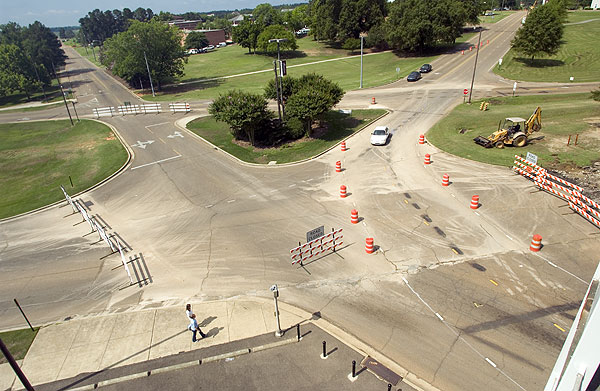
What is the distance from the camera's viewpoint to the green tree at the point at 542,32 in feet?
180

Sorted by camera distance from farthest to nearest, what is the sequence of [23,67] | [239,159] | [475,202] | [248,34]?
[248,34], [23,67], [239,159], [475,202]

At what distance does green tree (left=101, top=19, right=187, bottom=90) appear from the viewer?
6412cm

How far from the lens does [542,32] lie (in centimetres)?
5462

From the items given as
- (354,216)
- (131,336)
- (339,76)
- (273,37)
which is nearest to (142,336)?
(131,336)

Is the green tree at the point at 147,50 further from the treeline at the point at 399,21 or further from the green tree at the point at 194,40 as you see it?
the green tree at the point at 194,40

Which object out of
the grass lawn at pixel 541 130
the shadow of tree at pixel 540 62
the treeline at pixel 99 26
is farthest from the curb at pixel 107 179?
the treeline at pixel 99 26

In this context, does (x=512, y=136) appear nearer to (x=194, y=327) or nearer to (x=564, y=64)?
(x=194, y=327)

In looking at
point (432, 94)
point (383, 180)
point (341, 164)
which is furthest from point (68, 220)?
point (432, 94)

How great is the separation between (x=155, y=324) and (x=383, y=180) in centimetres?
1854

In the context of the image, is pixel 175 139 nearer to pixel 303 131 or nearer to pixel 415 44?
pixel 303 131

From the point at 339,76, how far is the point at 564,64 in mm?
37754

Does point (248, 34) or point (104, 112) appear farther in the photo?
point (248, 34)

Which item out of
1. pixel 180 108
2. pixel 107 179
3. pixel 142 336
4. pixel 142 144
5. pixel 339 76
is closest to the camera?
pixel 142 336

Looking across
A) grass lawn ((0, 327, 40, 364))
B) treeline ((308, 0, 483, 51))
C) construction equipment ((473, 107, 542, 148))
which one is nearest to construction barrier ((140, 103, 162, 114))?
grass lawn ((0, 327, 40, 364))
